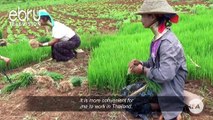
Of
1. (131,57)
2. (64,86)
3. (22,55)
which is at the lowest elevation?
(22,55)

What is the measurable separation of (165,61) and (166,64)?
0.09ft

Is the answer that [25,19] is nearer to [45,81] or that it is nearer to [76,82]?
[45,81]

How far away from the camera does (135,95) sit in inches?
146

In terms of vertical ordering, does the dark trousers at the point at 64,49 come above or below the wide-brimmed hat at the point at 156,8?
below

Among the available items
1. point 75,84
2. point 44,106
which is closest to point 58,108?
point 44,106

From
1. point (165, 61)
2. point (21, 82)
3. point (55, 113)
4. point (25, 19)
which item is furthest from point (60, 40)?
point (25, 19)

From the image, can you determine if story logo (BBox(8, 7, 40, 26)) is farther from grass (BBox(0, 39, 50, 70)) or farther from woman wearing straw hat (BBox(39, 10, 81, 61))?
woman wearing straw hat (BBox(39, 10, 81, 61))

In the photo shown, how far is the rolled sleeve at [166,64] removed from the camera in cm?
335

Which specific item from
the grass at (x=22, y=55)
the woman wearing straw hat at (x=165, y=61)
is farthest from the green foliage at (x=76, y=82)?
the grass at (x=22, y=55)

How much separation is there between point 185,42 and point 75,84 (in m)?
1.93

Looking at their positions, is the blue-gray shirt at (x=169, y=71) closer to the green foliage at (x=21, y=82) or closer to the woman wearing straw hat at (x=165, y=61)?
the woman wearing straw hat at (x=165, y=61)

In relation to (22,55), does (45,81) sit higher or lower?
higher

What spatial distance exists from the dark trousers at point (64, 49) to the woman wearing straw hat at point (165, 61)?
2725mm

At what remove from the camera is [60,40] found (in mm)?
6270
